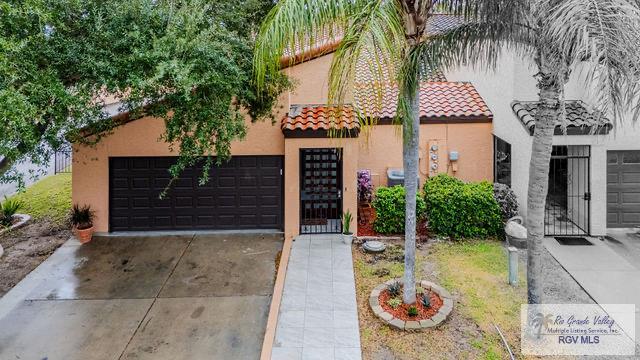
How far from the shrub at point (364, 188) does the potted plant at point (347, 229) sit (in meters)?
2.10

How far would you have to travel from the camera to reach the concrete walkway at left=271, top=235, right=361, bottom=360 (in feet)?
23.4

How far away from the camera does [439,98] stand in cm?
1541

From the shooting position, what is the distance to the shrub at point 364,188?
13969mm

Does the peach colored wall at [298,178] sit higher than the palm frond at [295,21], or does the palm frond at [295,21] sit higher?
the palm frond at [295,21]

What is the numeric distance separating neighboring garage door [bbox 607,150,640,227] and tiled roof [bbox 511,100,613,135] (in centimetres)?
151

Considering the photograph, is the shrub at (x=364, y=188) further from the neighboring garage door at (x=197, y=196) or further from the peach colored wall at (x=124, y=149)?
the peach colored wall at (x=124, y=149)

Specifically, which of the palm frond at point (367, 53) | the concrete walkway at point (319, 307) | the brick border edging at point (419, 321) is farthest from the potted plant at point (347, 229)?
the palm frond at point (367, 53)

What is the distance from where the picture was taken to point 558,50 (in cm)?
603

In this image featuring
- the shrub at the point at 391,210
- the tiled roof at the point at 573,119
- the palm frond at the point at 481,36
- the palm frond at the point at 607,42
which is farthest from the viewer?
the shrub at the point at 391,210

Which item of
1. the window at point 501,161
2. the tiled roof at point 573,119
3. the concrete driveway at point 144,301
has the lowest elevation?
the concrete driveway at point 144,301

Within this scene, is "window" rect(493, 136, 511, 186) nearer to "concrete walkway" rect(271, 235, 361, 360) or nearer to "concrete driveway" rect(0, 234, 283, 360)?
"concrete walkway" rect(271, 235, 361, 360)

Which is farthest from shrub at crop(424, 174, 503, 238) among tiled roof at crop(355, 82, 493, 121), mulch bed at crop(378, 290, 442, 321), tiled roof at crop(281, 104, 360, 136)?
mulch bed at crop(378, 290, 442, 321)

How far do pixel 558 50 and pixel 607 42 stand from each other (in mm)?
853

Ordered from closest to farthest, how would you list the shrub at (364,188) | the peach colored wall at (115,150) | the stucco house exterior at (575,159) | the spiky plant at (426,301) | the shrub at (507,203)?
1. the spiky plant at (426,301)
2. the stucco house exterior at (575,159)
3. the shrub at (507,203)
4. the peach colored wall at (115,150)
5. the shrub at (364,188)
